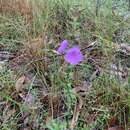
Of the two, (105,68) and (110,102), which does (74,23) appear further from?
(110,102)

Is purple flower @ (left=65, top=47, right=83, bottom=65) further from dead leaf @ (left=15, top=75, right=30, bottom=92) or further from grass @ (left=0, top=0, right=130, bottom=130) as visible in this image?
dead leaf @ (left=15, top=75, right=30, bottom=92)

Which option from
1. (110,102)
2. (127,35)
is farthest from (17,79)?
(127,35)

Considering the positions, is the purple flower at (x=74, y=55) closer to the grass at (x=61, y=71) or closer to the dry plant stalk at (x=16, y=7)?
the grass at (x=61, y=71)

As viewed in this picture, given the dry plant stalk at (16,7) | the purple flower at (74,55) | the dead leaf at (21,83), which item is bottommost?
the dead leaf at (21,83)

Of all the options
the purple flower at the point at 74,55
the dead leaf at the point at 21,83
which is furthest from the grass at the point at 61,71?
the purple flower at the point at 74,55

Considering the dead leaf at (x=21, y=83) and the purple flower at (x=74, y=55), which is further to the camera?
the dead leaf at (x=21, y=83)

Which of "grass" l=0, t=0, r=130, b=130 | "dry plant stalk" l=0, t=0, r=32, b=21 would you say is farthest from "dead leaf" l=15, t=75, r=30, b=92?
"dry plant stalk" l=0, t=0, r=32, b=21

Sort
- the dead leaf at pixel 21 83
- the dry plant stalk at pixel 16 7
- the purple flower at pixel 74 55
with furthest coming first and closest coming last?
the dry plant stalk at pixel 16 7 → the dead leaf at pixel 21 83 → the purple flower at pixel 74 55

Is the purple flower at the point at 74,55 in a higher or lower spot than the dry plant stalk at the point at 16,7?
higher
